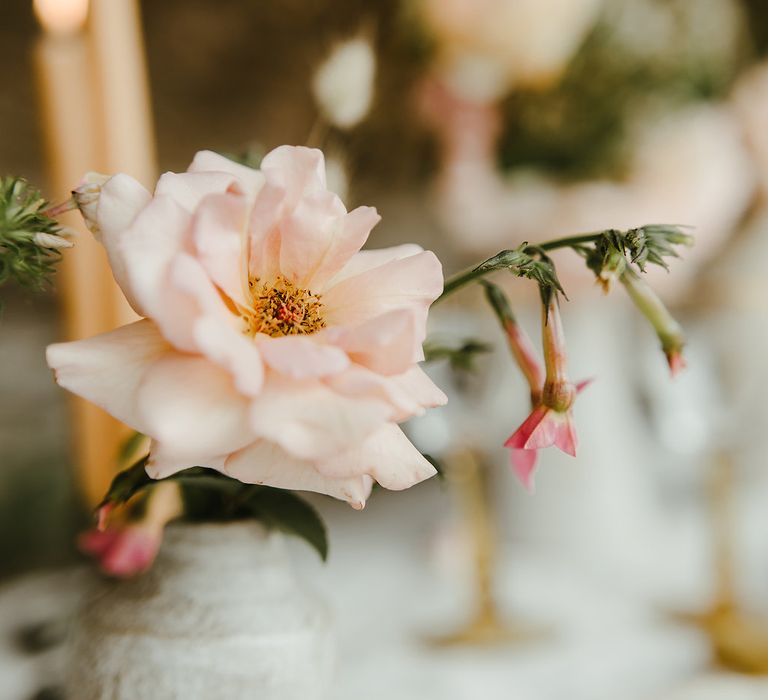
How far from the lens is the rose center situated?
0.22 m

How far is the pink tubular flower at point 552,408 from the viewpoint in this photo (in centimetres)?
22

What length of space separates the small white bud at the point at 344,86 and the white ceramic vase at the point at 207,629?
0.63 feet

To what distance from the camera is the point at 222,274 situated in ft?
0.63

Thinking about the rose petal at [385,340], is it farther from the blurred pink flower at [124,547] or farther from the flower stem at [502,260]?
the blurred pink flower at [124,547]

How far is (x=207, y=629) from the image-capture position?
25 cm

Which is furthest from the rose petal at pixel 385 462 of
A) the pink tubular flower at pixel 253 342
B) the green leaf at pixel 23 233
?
the green leaf at pixel 23 233

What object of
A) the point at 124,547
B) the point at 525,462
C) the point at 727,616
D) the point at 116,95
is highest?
the point at 116,95

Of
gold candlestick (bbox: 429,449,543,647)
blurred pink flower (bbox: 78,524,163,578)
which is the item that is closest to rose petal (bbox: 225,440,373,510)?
blurred pink flower (bbox: 78,524,163,578)

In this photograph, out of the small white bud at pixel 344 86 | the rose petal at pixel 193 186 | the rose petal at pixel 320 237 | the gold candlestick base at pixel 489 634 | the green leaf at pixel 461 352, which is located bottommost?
the gold candlestick base at pixel 489 634

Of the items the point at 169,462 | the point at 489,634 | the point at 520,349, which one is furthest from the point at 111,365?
the point at 489,634

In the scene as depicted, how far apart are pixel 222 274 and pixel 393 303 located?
5 cm

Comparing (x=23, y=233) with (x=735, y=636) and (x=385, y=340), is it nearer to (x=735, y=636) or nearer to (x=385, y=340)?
(x=385, y=340)

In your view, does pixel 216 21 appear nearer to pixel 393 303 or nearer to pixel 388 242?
pixel 388 242

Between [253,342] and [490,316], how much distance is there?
0.43m
